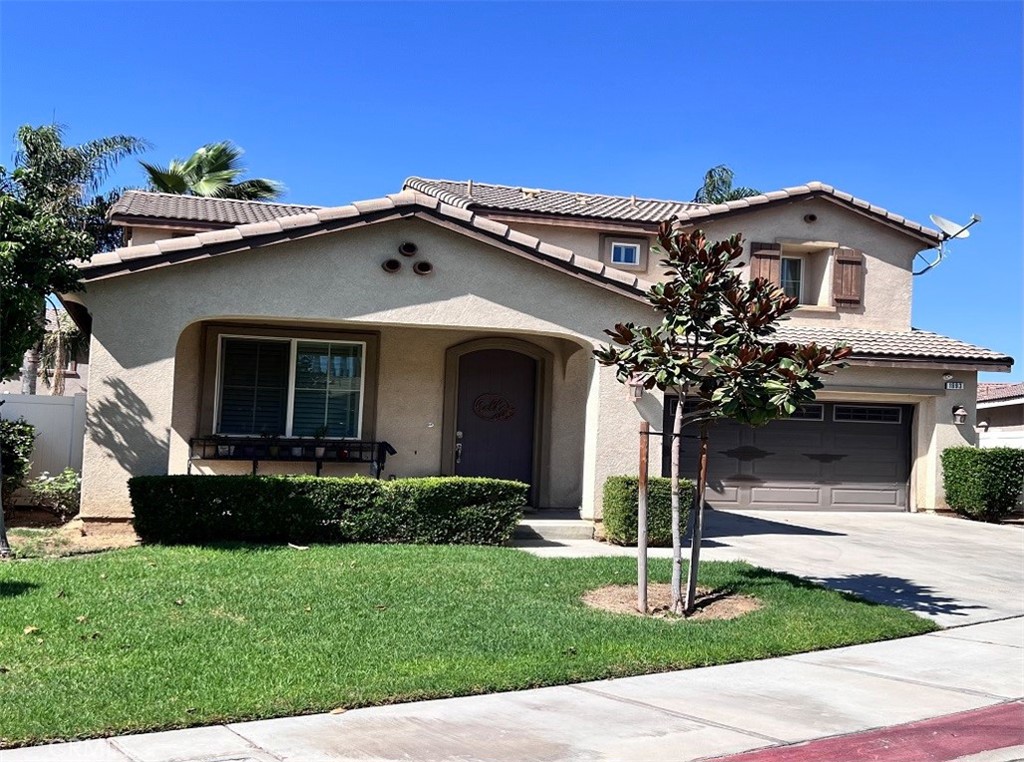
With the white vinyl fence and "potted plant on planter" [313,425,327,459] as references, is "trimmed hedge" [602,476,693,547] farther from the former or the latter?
the white vinyl fence

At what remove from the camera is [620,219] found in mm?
19344

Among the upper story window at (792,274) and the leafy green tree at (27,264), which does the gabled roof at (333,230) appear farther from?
the upper story window at (792,274)

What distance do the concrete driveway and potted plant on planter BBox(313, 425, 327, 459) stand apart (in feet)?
11.4

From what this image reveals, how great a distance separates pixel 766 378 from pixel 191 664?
202 inches

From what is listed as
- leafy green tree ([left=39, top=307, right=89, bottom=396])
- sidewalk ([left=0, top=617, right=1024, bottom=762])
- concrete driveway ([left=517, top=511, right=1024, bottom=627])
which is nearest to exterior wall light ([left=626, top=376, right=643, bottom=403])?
concrete driveway ([left=517, top=511, right=1024, bottom=627])

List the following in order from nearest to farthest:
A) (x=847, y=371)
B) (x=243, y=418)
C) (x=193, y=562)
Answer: (x=193, y=562) < (x=243, y=418) < (x=847, y=371)

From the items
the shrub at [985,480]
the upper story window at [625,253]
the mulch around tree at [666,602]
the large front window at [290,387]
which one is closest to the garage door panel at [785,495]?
the shrub at [985,480]

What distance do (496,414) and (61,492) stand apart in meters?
6.36

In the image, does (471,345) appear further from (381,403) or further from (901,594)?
(901,594)

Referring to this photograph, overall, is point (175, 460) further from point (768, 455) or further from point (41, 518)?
point (768, 455)

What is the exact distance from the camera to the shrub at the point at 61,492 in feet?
43.8

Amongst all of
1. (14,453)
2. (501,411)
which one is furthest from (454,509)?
(14,453)

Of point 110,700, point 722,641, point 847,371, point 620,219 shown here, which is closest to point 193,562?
point 110,700

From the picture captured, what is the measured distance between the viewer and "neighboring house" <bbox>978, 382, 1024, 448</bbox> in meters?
24.1
